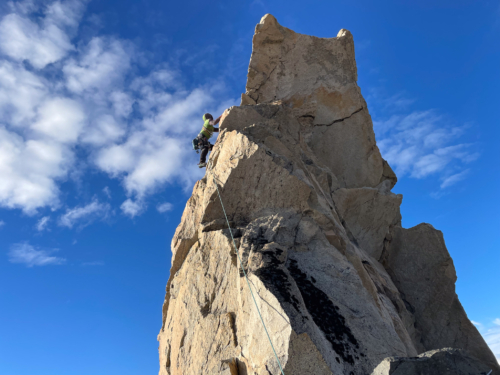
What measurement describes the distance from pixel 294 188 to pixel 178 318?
403 centimetres

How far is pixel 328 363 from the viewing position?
17.7 feet

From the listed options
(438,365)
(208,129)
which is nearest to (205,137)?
(208,129)

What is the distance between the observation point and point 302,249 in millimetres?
7617

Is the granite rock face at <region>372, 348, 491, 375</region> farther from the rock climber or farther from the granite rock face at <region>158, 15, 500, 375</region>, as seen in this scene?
the rock climber

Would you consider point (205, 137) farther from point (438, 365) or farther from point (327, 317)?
point (438, 365)

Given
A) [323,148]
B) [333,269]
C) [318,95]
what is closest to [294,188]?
[333,269]

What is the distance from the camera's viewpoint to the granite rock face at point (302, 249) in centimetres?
620

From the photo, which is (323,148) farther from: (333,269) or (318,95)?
(333,269)

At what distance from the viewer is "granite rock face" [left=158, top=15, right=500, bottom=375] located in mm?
6199

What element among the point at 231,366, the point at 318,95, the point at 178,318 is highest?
the point at 318,95

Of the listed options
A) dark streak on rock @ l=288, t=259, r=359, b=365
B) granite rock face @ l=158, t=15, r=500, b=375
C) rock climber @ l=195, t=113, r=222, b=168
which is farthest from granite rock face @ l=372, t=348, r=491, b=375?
rock climber @ l=195, t=113, r=222, b=168

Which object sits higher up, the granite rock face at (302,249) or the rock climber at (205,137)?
the rock climber at (205,137)

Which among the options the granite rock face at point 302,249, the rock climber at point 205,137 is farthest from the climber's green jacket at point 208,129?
the granite rock face at point 302,249

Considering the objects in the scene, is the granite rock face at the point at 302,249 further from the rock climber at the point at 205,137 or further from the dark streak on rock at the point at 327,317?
the rock climber at the point at 205,137
